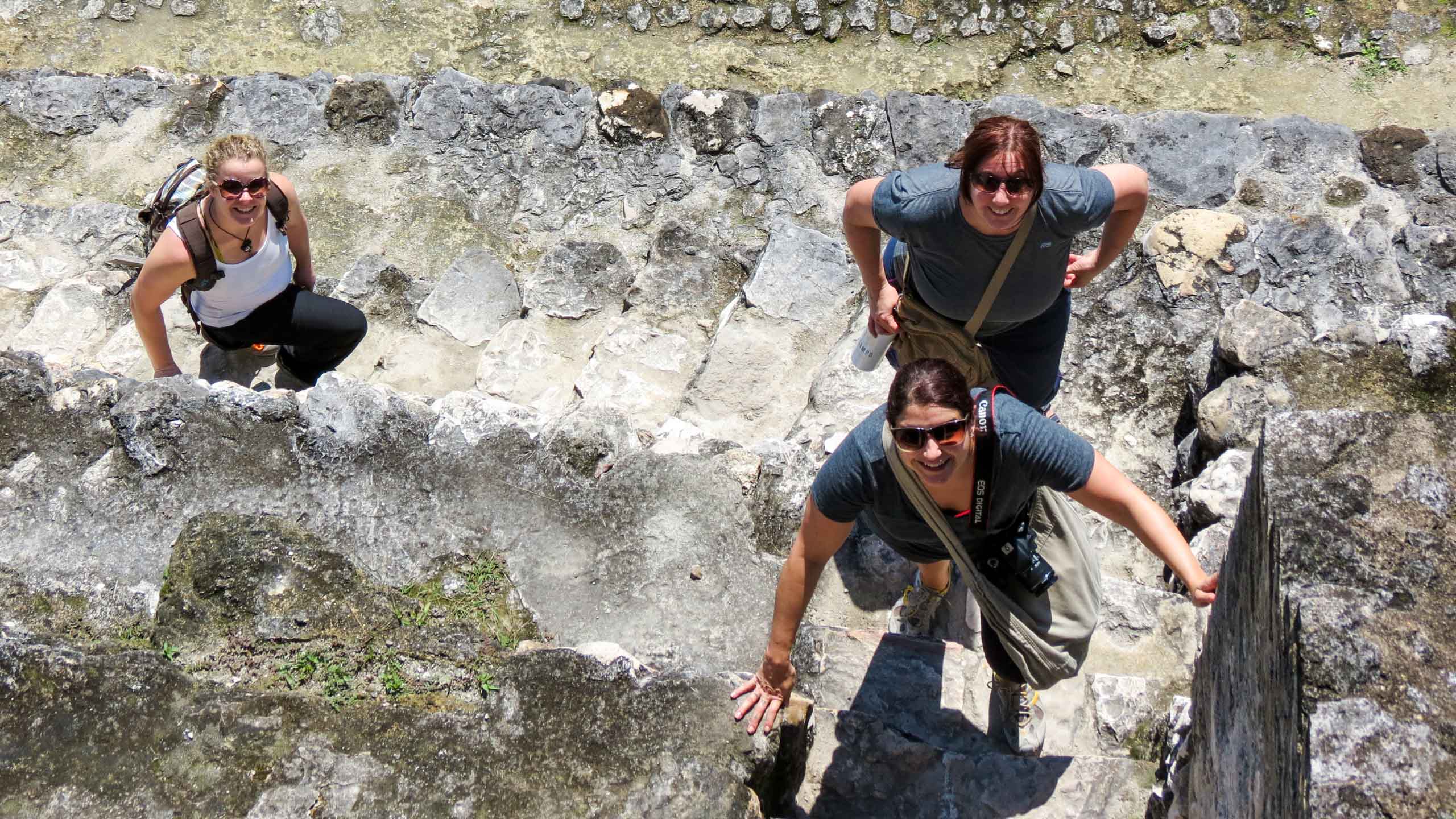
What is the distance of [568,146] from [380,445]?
2913 millimetres

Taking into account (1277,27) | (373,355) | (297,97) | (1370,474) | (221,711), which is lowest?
(373,355)

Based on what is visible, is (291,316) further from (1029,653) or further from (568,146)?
(1029,653)

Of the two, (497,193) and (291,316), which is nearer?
(291,316)

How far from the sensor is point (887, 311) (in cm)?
369

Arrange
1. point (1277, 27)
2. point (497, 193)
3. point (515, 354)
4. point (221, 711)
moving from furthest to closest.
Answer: point (1277, 27) → point (497, 193) → point (515, 354) → point (221, 711)

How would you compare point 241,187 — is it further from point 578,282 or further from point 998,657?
point 998,657

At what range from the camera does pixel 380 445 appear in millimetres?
3795

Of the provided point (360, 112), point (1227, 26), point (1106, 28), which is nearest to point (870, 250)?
point (360, 112)

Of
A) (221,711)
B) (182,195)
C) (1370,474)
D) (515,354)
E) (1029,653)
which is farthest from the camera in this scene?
(515,354)

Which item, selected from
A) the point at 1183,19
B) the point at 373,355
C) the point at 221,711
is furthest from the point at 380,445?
the point at 1183,19

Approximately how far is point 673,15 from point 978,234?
4.82m

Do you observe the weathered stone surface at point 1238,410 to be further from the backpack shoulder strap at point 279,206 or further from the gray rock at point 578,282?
the backpack shoulder strap at point 279,206

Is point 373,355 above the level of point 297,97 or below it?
below

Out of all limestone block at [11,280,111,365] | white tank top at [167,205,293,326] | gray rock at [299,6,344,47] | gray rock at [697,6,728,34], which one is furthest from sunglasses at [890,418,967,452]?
gray rock at [299,6,344,47]
